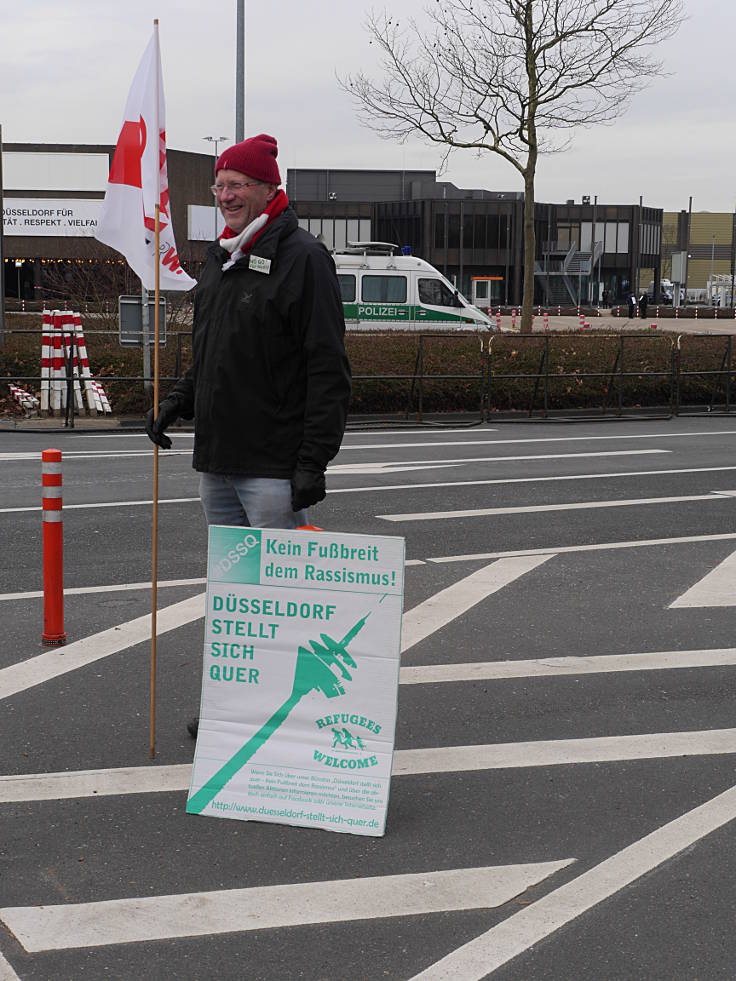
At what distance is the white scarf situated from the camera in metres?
4.46

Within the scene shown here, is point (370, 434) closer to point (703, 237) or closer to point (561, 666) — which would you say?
point (561, 666)

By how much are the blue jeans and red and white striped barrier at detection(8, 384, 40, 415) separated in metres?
14.8

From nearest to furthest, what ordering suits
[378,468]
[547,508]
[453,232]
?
[547,508] → [378,468] → [453,232]

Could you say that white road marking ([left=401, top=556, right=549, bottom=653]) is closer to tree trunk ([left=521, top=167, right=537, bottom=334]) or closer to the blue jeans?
the blue jeans

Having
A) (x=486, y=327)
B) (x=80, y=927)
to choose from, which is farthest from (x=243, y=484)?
(x=486, y=327)

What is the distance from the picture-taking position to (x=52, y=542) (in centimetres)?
621

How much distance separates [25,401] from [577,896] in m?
16.5

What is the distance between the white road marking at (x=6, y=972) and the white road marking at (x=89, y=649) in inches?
91.4

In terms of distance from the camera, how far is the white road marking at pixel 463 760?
14.6 feet

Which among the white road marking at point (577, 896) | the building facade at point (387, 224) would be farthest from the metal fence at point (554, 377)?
the white road marking at point (577, 896)

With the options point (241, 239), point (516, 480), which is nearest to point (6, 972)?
point (241, 239)

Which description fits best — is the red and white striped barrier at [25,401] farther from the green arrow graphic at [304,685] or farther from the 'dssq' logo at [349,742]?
the 'dssq' logo at [349,742]

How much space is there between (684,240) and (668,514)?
13955 cm

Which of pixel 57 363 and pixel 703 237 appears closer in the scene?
pixel 57 363
